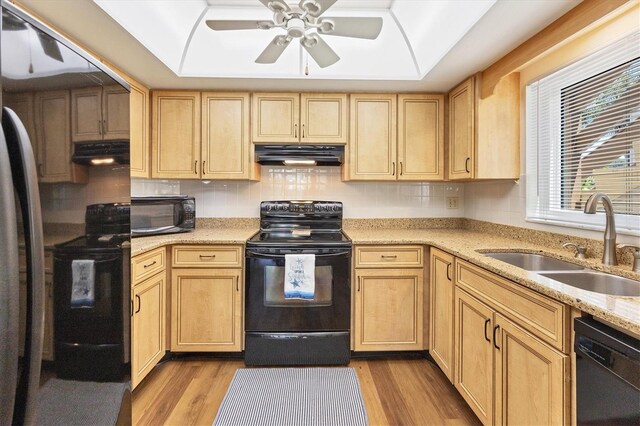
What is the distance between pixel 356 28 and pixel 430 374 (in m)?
2.26

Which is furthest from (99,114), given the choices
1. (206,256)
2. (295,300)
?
(295,300)

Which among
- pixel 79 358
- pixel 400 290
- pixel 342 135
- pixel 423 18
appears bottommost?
pixel 400 290

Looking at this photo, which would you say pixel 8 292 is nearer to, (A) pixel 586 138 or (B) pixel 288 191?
(A) pixel 586 138

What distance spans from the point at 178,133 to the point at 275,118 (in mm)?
811

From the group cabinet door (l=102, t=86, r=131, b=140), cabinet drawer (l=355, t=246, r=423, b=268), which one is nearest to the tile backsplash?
cabinet drawer (l=355, t=246, r=423, b=268)

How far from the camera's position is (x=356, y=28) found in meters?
1.80

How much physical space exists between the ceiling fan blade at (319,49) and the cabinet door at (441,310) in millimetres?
1450

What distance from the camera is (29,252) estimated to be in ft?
1.75

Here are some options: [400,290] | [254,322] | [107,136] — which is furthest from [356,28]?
[254,322]

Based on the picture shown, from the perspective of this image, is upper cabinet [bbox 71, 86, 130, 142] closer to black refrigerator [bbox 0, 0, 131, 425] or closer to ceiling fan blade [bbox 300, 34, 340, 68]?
black refrigerator [bbox 0, 0, 131, 425]

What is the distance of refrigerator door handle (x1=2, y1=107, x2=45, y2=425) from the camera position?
523mm

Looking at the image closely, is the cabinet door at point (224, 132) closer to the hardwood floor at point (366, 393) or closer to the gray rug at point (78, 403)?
the hardwood floor at point (366, 393)

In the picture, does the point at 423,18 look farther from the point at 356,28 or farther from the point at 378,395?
the point at 378,395

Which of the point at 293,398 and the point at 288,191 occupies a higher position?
the point at 288,191
